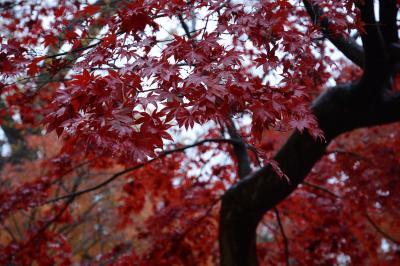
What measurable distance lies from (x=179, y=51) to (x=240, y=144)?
344 centimetres

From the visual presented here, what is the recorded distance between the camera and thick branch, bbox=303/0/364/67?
3.28m

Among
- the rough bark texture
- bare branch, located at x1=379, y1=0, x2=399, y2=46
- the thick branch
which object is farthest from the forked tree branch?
bare branch, located at x1=379, y1=0, x2=399, y2=46

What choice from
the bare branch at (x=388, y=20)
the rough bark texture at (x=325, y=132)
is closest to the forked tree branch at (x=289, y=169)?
the rough bark texture at (x=325, y=132)

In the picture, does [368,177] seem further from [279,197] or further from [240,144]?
[240,144]

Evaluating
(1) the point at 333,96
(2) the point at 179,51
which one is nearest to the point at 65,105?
(2) the point at 179,51

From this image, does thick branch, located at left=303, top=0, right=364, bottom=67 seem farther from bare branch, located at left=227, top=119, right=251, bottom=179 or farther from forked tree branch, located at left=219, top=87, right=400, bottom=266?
bare branch, located at left=227, top=119, right=251, bottom=179

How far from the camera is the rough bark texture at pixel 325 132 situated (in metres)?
3.73

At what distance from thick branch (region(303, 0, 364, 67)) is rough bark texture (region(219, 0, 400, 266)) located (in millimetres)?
30

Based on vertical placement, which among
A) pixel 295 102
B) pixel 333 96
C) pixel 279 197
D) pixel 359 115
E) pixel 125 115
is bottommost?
pixel 125 115

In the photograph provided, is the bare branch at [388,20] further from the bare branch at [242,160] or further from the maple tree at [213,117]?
the bare branch at [242,160]

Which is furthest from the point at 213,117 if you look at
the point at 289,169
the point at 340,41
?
the point at 289,169

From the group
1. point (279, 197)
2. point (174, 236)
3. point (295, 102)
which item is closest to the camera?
point (295, 102)

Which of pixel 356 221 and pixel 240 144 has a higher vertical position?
pixel 240 144

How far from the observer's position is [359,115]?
435 centimetres
